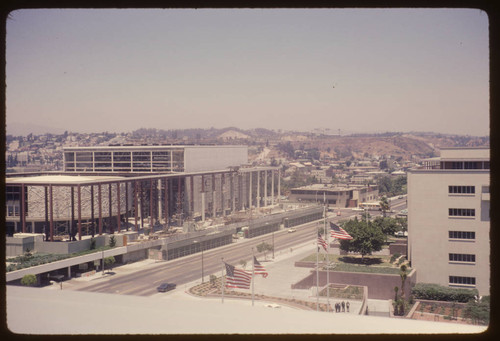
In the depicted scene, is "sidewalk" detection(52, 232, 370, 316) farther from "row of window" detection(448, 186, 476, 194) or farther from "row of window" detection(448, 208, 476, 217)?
"row of window" detection(448, 186, 476, 194)

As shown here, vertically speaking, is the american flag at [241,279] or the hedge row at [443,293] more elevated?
the american flag at [241,279]

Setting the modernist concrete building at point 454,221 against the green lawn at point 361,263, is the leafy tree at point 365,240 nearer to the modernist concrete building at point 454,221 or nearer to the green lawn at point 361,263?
the green lawn at point 361,263

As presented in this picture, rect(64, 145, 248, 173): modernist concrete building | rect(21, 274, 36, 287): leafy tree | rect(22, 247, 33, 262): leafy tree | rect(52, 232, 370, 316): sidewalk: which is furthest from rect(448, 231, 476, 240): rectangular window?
rect(64, 145, 248, 173): modernist concrete building

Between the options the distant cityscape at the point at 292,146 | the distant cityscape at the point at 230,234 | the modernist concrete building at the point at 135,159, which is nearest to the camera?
the distant cityscape at the point at 230,234

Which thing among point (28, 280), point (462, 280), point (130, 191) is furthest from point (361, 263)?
point (130, 191)

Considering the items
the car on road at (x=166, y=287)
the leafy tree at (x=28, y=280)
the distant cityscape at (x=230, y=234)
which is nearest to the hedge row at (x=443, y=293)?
the distant cityscape at (x=230, y=234)

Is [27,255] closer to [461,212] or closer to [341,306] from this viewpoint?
[341,306]
